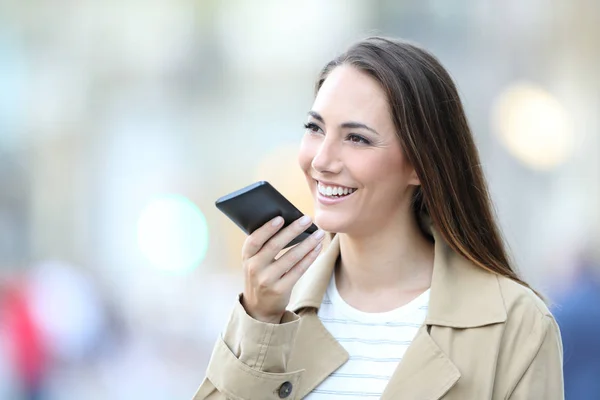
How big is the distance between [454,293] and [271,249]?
547 mm

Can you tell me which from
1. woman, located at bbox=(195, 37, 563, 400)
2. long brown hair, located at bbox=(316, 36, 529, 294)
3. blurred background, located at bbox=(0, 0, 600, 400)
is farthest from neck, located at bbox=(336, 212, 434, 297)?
blurred background, located at bbox=(0, 0, 600, 400)

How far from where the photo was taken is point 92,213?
12.0 meters

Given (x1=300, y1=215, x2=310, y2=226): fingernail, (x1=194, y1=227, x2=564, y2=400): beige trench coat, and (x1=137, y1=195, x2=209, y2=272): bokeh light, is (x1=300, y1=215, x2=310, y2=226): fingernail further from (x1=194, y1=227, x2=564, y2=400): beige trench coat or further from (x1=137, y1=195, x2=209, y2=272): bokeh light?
(x1=137, y1=195, x2=209, y2=272): bokeh light

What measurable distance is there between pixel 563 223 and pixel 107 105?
6.36 meters

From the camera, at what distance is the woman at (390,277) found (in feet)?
7.59

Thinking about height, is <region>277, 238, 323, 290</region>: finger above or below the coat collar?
above

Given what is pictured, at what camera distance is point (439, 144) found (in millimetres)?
2502

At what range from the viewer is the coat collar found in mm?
2361

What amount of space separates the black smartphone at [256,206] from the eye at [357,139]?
0.89ft

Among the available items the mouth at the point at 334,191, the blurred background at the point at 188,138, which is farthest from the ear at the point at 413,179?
the blurred background at the point at 188,138

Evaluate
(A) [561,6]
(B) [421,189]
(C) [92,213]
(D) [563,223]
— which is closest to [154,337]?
(C) [92,213]

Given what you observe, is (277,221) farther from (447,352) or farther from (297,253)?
(447,352)

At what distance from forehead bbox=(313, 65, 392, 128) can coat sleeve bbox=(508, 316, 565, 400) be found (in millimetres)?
736

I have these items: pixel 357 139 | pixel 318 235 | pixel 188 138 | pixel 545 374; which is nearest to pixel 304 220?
pixel 318 235
